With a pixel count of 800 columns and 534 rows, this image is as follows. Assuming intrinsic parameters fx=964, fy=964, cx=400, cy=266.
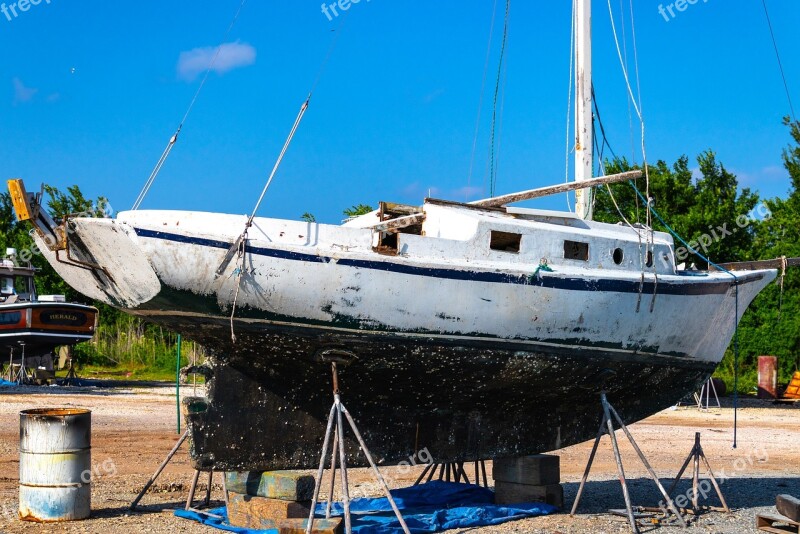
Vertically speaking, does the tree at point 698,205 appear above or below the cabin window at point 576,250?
above

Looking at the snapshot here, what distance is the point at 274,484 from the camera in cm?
883

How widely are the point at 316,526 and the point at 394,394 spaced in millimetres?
1474

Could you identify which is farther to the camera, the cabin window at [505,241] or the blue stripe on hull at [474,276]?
the cabin window at [505,241]

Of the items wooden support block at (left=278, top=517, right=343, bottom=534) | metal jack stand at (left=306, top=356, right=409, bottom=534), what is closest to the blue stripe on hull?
metal jack stand at (left=306, top=356, right=409, bottom=534)

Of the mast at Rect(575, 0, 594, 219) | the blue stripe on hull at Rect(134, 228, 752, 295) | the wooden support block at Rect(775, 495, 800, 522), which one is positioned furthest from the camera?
the mast at Rect(575, 0, 594, 219)

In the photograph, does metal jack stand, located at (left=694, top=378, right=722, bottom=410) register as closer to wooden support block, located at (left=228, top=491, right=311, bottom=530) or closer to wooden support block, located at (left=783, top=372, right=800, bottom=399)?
wooden support block, located at (left=783, top=372, right=800, bottom=399)

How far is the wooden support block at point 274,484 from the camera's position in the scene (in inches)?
344

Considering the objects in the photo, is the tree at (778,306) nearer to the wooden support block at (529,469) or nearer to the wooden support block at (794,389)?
the wooden support block at (794,389)

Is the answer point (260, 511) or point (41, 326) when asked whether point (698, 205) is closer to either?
point (41, 326)

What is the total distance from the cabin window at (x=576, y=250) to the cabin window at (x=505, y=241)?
0.55 m

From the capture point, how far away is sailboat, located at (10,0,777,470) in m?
7.98

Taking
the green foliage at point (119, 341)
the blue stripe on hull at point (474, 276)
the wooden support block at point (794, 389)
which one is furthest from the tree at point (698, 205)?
the blue stripe on hull at point (474, 276)

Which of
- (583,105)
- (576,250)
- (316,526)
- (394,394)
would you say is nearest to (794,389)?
(583,105)

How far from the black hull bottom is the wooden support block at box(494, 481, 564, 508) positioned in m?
0.40
